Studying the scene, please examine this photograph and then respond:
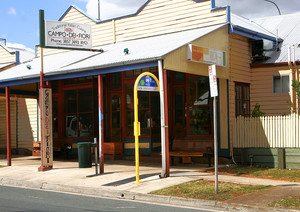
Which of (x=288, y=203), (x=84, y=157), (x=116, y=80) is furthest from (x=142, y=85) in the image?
(x=116, y=80)

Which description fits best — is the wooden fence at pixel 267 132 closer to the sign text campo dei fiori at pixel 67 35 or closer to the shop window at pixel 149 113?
the shop window at pixel 149 113

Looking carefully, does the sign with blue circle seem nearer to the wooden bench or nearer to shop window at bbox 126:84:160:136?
the wooden bench

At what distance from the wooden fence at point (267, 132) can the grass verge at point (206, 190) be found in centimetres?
447

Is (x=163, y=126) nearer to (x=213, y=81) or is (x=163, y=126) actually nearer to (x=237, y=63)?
(x=213, y=81)

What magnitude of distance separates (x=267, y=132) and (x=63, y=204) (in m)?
8.48

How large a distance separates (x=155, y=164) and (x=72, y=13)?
1004 centimetres

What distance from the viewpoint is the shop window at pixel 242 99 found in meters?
17.7

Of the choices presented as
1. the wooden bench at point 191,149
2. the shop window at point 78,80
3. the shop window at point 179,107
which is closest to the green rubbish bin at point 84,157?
the wooden bench at point 191,149

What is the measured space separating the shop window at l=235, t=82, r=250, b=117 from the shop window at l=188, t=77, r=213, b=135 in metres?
1.29

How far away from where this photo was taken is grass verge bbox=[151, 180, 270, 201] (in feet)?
33.1

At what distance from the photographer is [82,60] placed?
17547 mm

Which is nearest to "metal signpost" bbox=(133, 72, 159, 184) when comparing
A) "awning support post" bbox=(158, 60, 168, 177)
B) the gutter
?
"awning support post" bbox=(158, 60, 168, 177)

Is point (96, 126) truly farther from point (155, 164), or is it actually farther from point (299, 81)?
point (299, 81)

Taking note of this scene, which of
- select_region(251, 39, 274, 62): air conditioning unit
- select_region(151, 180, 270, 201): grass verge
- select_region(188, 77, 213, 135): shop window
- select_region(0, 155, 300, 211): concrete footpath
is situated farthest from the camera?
select_region(251, 39, 274, 62): air conditioning unit
